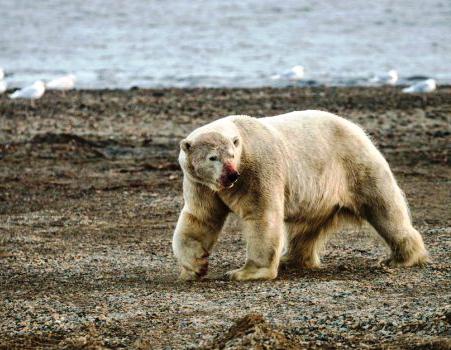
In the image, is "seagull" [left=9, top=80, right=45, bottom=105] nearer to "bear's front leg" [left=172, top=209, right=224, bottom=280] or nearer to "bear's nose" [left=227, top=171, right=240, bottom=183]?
"bear's front leg" [left=172, top=209, right=224, bottom=280]

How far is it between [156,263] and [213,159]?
5.27 ft

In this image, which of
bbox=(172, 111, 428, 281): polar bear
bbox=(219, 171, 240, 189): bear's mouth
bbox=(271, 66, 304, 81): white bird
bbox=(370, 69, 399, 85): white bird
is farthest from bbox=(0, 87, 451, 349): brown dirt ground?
bbox=(271, 66, 304, 81): white bird

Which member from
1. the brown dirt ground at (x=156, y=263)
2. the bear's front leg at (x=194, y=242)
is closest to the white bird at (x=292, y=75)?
the brown dirt ground at (x=156, y=263)

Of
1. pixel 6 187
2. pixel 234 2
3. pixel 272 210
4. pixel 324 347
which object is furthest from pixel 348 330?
pixel 234 2

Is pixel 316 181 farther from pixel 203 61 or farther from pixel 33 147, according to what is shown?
pixel 203 61

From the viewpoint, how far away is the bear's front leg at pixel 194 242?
7184mm

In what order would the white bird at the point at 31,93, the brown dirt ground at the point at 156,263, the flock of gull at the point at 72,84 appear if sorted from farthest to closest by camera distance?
1. the flock of gull at the point at 72,84
2. the white bird at the point at 31,93
3. the brown dirt ground at the point at 156,263

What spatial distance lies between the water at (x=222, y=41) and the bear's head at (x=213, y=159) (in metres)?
17.4

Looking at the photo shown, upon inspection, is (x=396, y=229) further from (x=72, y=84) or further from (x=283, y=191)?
(x=72, y=84)

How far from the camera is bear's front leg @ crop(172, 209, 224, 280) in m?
7.18

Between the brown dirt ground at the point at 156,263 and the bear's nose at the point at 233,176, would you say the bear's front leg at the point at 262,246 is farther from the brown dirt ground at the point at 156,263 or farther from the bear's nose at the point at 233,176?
the bear's nose at the point at 233,176

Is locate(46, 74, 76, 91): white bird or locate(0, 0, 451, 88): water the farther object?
locate(0, 0, 451, 88): water

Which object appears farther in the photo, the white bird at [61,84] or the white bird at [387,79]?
the white bird at [387,79]

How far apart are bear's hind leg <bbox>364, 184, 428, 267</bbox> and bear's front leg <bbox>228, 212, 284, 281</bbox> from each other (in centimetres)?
95
